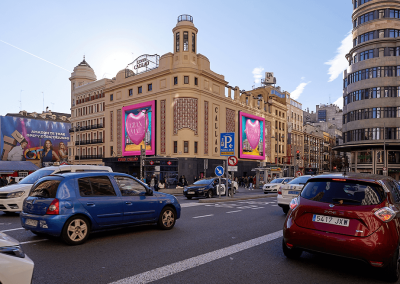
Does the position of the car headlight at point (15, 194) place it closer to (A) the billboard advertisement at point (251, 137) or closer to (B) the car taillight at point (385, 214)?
(B) the car taillight at point (385, 214)

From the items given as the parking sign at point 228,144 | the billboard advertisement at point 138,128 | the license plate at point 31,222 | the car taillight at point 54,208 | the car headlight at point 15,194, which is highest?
the billboard advertisement at point 138,128

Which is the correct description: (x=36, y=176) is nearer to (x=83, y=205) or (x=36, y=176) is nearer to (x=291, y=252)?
(x=83, y=205)

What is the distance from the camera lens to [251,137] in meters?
56.2

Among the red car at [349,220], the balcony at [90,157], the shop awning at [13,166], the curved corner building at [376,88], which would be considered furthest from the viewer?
the balcony at [90,157]

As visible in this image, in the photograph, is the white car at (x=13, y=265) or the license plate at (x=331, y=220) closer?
the white car at (x=13, y=265)

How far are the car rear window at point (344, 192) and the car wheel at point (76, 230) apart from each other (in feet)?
14.5

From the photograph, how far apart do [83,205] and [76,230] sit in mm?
518

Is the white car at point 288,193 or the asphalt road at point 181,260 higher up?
the white car at point 288,193

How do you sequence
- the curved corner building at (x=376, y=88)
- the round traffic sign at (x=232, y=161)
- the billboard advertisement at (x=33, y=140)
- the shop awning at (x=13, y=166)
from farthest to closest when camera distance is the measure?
1. the billboard advertisement at (x=33, y=140)
2. the curved corner building at (x=376, y=88)
3. the shop awning at (x=13, y=166)
4. the round traffic sign at (x=232, y=161)

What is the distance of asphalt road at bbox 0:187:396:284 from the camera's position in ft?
15.4

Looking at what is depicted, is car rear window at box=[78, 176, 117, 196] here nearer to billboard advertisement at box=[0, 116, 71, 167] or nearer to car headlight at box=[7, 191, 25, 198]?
car headlight at box=[7, 191, 25, 198]

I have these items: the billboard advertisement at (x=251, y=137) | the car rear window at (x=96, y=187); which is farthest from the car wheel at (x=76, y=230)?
the billboard advertisement at (x=251, y=137)

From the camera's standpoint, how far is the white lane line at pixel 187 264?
4598mm

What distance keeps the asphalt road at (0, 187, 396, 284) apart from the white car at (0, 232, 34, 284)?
1.49 metres
